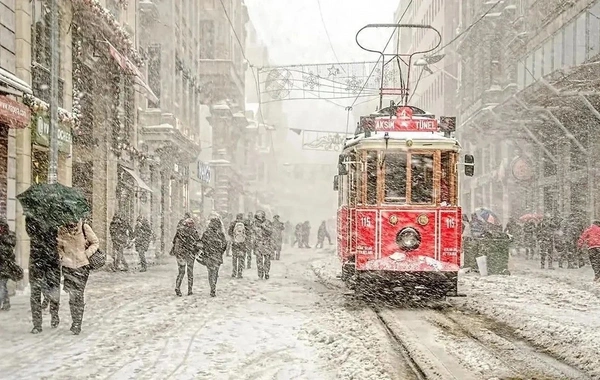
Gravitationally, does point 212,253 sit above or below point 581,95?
below

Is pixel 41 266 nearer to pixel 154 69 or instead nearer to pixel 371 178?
pixel 371 178

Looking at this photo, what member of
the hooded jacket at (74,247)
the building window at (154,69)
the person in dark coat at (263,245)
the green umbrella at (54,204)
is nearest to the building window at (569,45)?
the person in dark coat at (263,245)

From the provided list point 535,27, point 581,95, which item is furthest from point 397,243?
point 535,27

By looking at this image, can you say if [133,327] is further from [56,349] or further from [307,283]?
[307,283]

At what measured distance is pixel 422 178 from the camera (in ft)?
45.0

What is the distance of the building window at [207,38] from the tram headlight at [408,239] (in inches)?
1355

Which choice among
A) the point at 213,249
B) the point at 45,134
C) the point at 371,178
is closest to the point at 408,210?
the point at 371,178

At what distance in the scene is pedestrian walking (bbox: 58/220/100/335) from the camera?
33.5 feet

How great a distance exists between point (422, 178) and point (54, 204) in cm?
616

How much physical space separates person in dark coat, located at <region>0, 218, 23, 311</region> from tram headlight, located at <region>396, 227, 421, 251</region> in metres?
6.07

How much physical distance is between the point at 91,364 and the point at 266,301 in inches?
256

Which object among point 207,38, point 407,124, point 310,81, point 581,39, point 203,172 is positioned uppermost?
point 207,38

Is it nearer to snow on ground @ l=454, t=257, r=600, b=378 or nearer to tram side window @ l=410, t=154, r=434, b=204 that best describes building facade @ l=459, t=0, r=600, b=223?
snow on ground @ l=454, t=257, r=600, b=378

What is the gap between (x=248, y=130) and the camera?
65625 mm
